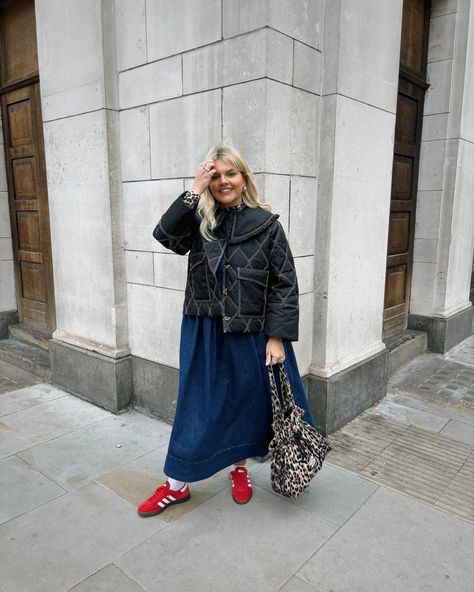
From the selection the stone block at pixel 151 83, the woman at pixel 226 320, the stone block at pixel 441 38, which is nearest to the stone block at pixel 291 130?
the woman at pixel 226 320

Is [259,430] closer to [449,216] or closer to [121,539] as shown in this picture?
[121,539]

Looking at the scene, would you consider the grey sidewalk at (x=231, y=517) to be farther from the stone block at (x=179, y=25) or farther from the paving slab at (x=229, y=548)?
the stone block at (x=179, y=25)

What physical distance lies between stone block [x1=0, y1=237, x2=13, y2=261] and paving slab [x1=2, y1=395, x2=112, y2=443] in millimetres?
2404

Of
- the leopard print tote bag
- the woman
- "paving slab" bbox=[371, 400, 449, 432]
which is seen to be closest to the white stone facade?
"paving slab" bbox=[371, 400, 449, 432]

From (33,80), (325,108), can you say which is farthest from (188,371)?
(33,80)

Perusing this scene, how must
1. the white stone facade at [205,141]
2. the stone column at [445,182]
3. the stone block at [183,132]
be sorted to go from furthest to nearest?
the stone column at [445,182] → the stone block at [183,132] → the white stone facade at [205,141]

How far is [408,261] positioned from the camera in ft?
20.4

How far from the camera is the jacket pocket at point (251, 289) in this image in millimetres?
2750

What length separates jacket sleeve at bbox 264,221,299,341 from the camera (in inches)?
109

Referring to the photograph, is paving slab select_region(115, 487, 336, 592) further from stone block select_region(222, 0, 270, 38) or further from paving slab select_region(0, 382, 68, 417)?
stone block select_region(222, 0, 270, 38)

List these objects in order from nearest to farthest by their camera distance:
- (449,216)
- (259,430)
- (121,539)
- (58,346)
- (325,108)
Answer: (121,539)
(259,430)
(325,108)
(58,346)
(449,216)

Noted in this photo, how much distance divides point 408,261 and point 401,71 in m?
2.22

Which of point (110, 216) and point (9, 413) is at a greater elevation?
point (110, 216)

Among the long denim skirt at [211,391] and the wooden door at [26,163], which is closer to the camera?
the long denim skirt at [211,391]
